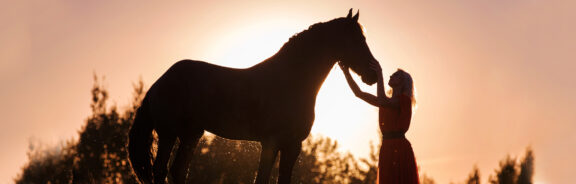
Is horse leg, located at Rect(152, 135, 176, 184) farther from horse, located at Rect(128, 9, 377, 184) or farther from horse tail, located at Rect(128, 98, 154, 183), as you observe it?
horse tail, located at Rect(128, 98, 154, 183)

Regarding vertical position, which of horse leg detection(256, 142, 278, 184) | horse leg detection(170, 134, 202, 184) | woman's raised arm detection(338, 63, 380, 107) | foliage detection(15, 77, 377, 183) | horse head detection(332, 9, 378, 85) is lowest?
horse leg detection(256, 142, 278, 184)

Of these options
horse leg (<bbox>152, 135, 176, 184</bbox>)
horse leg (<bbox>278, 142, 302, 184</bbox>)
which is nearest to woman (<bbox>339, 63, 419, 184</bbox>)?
horse leg (<bbox>278, 142, 302, 184</bbox>)

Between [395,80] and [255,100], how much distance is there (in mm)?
2073

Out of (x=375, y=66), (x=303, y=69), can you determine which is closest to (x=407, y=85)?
(x=375, y=66)

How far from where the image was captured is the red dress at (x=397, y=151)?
324 inches

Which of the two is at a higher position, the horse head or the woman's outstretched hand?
the horse head

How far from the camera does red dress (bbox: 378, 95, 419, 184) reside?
8.22m

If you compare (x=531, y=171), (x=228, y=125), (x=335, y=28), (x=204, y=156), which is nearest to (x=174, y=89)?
(x=228, y=125)

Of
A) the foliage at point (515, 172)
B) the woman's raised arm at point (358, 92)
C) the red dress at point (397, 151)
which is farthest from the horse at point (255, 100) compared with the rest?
the foliage at point (515, 172)

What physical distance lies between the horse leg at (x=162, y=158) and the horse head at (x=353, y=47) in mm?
2841

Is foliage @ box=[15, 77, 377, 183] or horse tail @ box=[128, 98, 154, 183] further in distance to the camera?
foliage @ box=[15, 77, 377, 183]

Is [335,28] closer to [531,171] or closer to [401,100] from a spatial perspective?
[401,100]

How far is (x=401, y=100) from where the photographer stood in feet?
26.8

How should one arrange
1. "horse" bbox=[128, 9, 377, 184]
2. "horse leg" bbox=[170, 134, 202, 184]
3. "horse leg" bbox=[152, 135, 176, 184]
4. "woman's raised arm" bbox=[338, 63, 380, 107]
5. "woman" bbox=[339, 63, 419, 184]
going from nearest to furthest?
"horse" bbox=[128, 9, 377, 184] < "woman" bbox=[339, 63, 419, 184] < "woman's raised arm" bbox=[338, 63, 380, 107] < "horse leg" bbox=[152, 135, 176, 184] < "horse leg" bbox=[170, 134, 202, 184]
